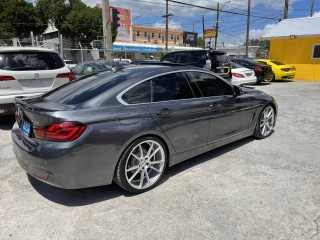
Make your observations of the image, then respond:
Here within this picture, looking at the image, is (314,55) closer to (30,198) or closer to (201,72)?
(201,72)

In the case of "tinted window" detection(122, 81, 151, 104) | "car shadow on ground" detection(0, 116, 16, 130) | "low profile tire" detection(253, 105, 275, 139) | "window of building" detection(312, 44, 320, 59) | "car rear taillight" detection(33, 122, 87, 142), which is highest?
"window of building" detection(312, 44, 320, 59)

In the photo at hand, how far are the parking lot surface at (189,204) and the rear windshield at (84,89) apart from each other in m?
1.13

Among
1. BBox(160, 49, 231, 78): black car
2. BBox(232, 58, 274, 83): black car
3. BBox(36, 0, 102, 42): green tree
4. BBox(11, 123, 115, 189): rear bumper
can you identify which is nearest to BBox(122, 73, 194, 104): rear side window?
BBox(11, 123, 115, 189): rear bumper

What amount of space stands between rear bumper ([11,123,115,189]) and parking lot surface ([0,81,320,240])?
0.35 m

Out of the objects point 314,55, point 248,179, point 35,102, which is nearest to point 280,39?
point 314,55

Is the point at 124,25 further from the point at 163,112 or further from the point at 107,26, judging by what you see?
the point at 163,112

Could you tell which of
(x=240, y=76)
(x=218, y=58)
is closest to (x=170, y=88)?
(x=218, y=58)

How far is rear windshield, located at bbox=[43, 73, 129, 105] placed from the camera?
10.4 feet

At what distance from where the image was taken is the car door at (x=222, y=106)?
4113 mm

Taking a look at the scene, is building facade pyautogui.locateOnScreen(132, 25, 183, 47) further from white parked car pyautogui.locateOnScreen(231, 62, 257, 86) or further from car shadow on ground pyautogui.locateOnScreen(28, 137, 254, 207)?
car shadow on ground pyautogui.locateOnScreen(28, 137, 254, 207)

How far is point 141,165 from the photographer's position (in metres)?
3.35

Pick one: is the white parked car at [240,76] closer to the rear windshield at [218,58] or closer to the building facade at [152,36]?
the rear windshield at [218,58]

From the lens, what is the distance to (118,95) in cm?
319

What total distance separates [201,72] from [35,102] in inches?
92.6
